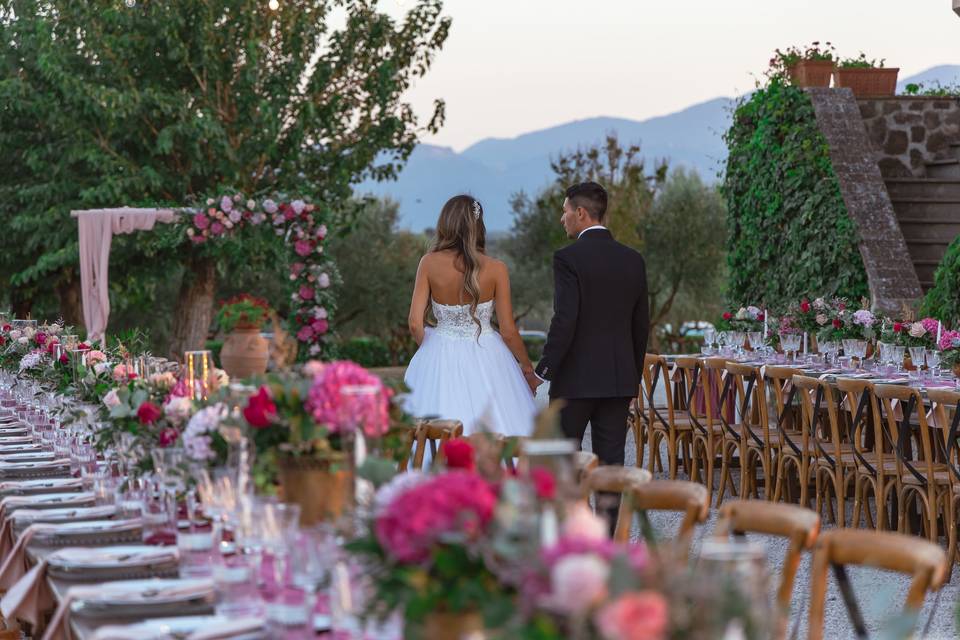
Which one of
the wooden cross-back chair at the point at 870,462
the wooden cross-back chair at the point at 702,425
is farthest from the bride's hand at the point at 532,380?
the wooden cross-back chair at the point at 702,425

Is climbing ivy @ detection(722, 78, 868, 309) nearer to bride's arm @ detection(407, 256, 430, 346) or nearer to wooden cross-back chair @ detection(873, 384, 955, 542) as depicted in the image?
wooden cross-back chair @ detection(873, 384, 955, 542)

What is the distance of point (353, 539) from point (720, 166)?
13.6m

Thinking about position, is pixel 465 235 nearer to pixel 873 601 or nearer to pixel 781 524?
pixel 873 601

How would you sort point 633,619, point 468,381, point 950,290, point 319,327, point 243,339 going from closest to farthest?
point 633,619 → point 468,381 → point 950,290 → point 243,339 → point 319,327

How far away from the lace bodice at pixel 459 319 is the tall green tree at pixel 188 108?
11.8 metres

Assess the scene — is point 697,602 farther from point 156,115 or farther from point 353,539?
point 156,115

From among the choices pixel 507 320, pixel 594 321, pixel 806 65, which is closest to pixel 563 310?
pixel 594 321

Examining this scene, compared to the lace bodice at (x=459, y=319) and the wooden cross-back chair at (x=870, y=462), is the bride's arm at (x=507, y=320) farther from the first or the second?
the wooden cross-back chair at (x=870, y=462)

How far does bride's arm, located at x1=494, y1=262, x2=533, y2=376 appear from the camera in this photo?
657 centimetres

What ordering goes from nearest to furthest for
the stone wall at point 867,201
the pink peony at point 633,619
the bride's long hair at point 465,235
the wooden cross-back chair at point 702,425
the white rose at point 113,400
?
1. the pink peony at point 633,619
2. the white rose at point 113,400
3. the bride's long hair at point 465,235
4. the wooden cross-back chair at point 702,425
5. the stone wall at point 867,201

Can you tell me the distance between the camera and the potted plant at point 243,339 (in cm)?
1647

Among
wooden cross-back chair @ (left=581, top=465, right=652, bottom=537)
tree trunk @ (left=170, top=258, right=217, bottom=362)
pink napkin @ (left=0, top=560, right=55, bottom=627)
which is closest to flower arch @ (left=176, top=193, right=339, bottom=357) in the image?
tree trunk @ (left=170, top=258, right=217, bottom=362)

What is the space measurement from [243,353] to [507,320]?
34.2ft

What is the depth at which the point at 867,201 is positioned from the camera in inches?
489
